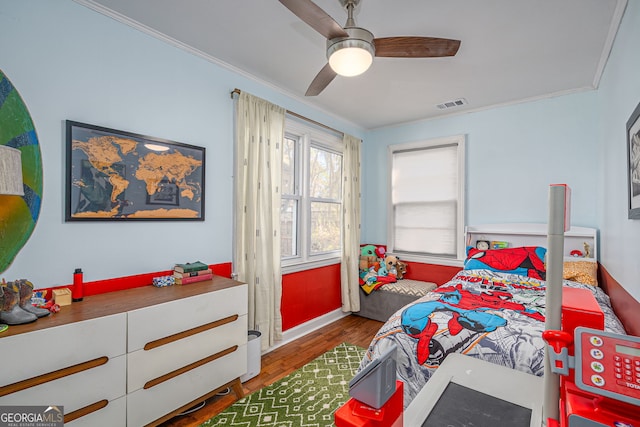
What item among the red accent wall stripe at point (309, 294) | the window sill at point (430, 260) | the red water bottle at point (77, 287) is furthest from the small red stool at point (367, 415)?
the window sill at point (430, 260)

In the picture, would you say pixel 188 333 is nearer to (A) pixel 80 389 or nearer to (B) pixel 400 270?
(A) pixel 80 389

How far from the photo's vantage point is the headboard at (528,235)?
9.64ft

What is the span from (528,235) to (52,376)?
4.02 metres

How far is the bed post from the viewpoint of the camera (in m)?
0.73

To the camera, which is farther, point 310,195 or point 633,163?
point 310,195

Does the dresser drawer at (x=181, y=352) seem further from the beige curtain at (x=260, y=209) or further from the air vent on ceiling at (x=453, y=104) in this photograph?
the air vent on ceiling at (x=453, y=104)

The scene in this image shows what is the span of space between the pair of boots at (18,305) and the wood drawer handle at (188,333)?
53cm

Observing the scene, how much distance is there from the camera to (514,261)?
2992 millimetres

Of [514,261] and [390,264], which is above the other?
[514,261]

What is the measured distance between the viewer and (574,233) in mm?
2961

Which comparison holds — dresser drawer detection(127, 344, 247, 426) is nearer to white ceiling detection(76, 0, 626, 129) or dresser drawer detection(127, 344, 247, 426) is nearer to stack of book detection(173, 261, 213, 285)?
stack of book detection(173, 261, 213, 285)

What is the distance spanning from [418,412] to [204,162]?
223cm

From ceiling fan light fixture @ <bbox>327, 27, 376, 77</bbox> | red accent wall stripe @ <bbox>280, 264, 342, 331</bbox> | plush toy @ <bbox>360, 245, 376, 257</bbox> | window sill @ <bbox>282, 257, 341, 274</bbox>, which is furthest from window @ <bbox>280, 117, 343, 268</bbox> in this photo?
ceiling fan light fixture @ <bbox>327, 27, 376, 77</bbox>

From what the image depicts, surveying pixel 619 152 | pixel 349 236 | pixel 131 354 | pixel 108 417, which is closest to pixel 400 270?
pixel 349 236
